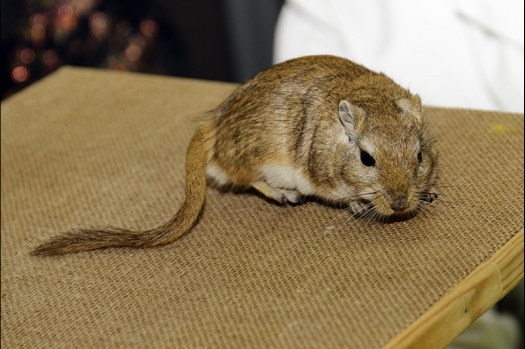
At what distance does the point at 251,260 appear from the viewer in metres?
1.56

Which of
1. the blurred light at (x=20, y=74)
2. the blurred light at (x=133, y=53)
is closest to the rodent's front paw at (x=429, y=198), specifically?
the blurred light at (x=133, y=53)

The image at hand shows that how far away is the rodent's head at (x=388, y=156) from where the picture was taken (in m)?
1.52

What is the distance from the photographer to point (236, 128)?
1.73m

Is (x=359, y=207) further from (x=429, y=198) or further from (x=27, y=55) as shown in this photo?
(x=27, y=55)

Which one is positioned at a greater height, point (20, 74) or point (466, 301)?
point (466, 301)

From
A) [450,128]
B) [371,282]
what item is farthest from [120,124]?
[371,282]

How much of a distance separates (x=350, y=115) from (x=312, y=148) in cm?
15

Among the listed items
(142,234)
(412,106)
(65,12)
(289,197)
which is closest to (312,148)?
(289,197)

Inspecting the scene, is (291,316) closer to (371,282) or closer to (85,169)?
(371,282)

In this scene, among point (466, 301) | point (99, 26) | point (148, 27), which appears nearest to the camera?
point (466, 301)

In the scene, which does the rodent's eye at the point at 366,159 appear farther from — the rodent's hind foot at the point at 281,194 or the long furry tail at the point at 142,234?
the long furry tail at the point at 142,234

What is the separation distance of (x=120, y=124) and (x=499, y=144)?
1.11 meters

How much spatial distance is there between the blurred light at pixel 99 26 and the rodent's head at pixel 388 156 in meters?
1.99

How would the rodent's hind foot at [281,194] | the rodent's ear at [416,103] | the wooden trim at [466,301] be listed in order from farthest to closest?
the rodent's hind foot at [281,194] → the rodent's ear at [416,103] → the wooden trim at [466,301]
